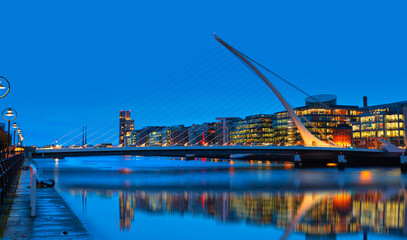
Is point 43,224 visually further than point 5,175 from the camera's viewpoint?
No

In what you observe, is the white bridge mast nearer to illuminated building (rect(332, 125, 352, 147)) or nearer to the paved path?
the paved path

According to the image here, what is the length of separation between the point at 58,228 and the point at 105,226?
4.43 meters

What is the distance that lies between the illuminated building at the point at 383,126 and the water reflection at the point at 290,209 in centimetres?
9696

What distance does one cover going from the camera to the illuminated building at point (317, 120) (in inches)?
5876

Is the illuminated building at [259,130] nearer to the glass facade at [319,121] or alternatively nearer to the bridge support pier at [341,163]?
the glass facade at [319,121]

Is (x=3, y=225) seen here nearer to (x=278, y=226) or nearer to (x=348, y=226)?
(x=278, y=226)

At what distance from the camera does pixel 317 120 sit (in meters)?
150

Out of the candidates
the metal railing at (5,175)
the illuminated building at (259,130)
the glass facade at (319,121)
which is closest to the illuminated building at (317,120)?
the glass facade at (319,121)

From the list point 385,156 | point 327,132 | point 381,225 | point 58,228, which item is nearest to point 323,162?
point 385,156

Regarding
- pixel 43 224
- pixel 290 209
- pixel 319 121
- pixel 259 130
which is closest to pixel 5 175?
pixel 43 224

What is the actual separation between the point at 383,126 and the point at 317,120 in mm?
28047

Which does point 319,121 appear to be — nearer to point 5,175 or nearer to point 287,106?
point 287,106

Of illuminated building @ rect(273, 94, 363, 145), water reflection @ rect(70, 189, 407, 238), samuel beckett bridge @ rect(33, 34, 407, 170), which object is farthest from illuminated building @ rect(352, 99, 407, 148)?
water reflection @ rect(70, 189, 407, 238)

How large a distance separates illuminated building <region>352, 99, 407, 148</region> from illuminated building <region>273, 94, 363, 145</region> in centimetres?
1058
